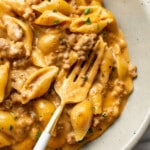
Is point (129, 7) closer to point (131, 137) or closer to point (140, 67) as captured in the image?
point (140, 67)

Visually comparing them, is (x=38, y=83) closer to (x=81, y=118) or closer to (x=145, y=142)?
(x=81, y=118)

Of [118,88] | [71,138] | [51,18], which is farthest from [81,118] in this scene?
[51,18]

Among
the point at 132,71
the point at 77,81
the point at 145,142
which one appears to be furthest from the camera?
the point at 145,142

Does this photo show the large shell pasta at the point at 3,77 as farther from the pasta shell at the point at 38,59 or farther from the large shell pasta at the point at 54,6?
the large shell pasta at the point at 54,6

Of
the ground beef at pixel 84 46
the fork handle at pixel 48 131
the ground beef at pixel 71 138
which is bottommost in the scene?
the ground beef at pixel 71 138

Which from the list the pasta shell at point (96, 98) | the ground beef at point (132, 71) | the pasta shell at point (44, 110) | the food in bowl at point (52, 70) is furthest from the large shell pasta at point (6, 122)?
the ground beef at point (132, 71)
